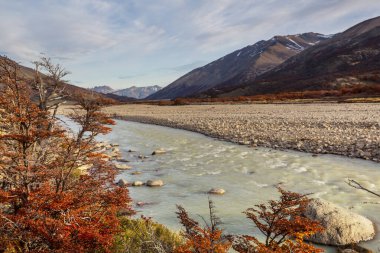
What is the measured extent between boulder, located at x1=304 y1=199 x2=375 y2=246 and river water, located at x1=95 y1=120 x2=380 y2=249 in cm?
41

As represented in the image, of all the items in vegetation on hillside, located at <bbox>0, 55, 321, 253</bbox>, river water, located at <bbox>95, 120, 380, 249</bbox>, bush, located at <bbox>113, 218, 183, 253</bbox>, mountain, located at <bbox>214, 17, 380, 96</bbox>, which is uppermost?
mountain, located at <bbox>214, 17, 380, 96</bbox>

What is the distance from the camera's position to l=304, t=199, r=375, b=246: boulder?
9.97 meters

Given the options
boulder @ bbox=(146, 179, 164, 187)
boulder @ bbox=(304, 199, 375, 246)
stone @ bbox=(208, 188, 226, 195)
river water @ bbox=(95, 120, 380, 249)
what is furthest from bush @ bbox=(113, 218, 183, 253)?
boulder @ bbox=(146, 179, 164, 187)

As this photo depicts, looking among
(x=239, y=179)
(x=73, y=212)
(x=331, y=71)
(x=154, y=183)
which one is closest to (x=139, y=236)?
(x=73, y=212)

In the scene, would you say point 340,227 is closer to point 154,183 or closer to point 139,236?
point 139,236

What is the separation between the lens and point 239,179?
18234 mm

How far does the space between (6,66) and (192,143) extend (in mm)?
23375

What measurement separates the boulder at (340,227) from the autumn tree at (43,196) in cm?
636

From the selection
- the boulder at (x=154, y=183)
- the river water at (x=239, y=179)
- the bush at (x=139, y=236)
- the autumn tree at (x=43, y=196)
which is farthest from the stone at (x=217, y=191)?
the autumn tree at (x=43, y=196)

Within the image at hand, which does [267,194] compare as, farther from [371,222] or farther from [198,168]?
[198,168]

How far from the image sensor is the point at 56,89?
12570mm

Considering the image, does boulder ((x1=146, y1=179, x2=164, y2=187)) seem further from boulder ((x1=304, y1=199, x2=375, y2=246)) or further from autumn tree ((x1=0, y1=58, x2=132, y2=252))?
boulder ((x1=304, y1=199, x2=375, y2=246))

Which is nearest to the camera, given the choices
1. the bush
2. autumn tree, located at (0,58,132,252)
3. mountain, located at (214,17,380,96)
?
autumn tree, located at (0,58,132,252)

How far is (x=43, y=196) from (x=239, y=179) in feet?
38.1
